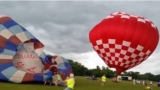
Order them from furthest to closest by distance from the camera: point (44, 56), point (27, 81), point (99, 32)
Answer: point (99, 32), point (44, 56), point (27, 81)

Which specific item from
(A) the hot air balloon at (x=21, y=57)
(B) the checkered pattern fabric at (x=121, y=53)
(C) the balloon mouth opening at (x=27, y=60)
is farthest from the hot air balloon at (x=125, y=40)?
(C) the balloon mouth opening at (x=27, y=60)

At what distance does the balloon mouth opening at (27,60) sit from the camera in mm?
18938

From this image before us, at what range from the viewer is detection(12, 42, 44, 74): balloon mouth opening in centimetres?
1894

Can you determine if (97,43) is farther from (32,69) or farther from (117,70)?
(32,69)

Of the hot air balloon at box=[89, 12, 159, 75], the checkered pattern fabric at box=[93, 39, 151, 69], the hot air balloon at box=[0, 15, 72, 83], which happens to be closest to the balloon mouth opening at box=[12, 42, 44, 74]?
the hot air balloon at box=[0, 15, 72, 83]

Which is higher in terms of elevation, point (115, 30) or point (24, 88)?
point (115, 30)

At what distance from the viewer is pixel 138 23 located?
2139 cm

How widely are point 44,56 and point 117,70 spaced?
5.38 metres

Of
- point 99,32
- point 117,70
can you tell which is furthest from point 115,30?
point 117,70

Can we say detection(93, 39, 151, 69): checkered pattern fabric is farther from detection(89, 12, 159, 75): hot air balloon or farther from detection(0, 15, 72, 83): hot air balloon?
detection(0, 15, 72, 83): hot air balloon

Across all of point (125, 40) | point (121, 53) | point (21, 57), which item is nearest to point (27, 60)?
point (21, 57)

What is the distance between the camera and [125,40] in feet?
68.8

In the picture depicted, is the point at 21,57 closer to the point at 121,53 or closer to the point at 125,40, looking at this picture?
the point at 121,53

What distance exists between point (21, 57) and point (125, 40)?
270 inches
